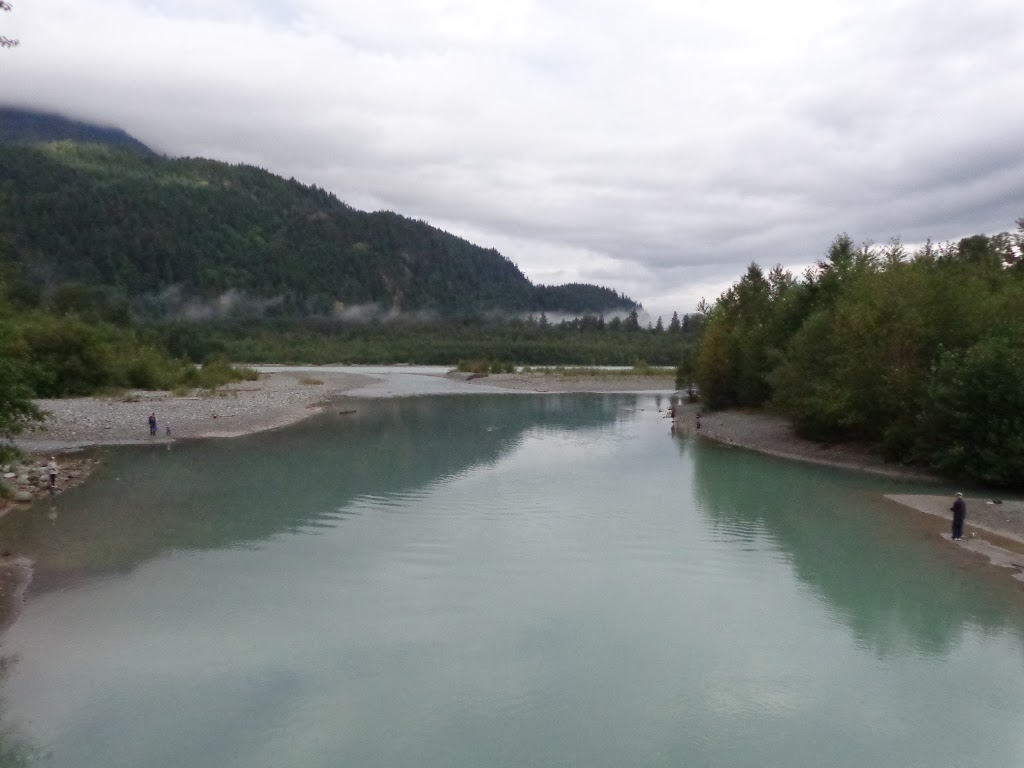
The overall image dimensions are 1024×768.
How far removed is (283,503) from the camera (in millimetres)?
27172

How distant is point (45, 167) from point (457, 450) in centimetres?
17307

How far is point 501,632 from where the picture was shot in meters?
15.3

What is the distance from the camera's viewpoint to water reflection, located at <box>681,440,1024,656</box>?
16.1m

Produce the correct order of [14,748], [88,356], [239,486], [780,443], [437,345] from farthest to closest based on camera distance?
[437,345] → [88,356] → [780,443] → [239,486] → [14,748]

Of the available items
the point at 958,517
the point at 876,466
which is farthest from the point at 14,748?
the point at 876,466

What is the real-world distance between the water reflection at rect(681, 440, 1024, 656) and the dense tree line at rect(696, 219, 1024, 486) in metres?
2.91

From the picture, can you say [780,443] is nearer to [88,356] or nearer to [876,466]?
[876,466]

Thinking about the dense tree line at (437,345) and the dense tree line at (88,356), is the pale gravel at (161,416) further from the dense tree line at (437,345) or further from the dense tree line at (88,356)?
the dense tree line at (437,345)

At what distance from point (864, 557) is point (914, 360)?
50.1 feet

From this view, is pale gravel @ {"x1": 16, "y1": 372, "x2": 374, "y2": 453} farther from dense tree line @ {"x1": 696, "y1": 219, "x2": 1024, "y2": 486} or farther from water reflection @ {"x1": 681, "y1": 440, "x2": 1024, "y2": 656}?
dense tree line @ {"x1": 696, "y1": 219, "x2": 1024, "y2": 486}

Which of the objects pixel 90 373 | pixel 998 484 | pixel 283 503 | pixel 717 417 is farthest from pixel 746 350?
pixel 90 373

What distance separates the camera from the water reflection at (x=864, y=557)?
1606 cm

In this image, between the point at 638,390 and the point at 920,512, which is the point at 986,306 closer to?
the point at 920,512

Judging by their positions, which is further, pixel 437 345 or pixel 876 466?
pixel 437 345
